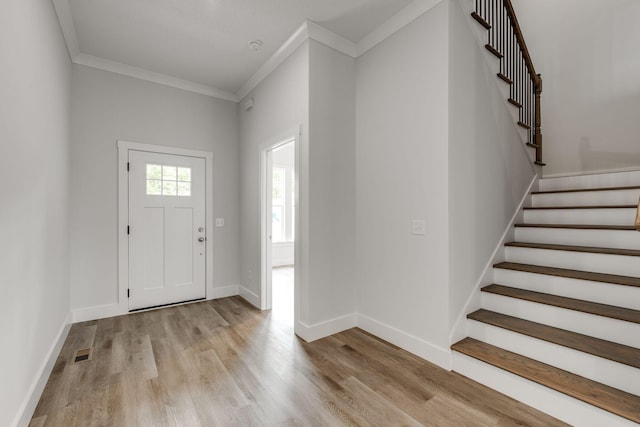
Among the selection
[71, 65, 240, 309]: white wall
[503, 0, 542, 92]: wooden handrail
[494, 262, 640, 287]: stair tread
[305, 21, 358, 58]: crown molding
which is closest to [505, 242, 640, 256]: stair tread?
[494, 262, 640, 287]: stair tread

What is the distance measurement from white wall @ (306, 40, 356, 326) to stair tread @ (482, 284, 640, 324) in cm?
136

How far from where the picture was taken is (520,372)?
1904mm

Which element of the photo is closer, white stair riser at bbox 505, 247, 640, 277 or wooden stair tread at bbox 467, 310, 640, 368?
wooden stair tread at bbox 467, 310, 640, 368

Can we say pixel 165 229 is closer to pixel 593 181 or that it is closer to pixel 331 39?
pixel 331 39

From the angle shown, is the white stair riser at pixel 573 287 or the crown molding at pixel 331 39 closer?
the white stair riser at pixel 573 287

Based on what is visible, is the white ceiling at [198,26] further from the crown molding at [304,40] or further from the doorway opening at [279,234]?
the doorway opening at [279,234]

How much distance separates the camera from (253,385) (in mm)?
2125

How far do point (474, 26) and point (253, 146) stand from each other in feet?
9.05

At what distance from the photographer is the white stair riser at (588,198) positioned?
285 cm

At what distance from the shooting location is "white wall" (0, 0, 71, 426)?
4.85ft

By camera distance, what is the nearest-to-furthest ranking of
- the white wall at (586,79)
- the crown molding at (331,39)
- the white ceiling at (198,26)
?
1. the white ceiling at (198,26)
2. the crown molding at (331,39)
3. the white wall at (586,79)

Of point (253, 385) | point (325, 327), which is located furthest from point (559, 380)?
point (253, 385)

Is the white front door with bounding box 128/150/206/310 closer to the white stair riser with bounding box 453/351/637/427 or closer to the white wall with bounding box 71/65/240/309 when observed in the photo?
the white wall with bounding box 71/65/240/309

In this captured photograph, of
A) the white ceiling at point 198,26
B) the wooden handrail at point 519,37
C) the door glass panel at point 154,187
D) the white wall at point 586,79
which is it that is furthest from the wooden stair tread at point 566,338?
the door glass panel at point 154,187
